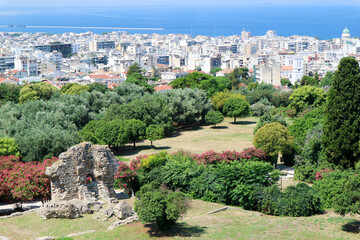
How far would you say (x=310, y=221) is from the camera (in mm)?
17516

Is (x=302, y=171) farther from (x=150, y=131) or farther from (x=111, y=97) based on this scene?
(x=111, y=97)

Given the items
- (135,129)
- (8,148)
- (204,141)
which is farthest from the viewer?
(204,141)

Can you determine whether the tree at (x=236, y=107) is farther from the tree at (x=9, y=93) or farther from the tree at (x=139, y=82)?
the tree at (x=9, y=93)

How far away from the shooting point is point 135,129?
36250 millimetres

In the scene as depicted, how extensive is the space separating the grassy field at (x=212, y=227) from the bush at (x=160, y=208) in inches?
16.5

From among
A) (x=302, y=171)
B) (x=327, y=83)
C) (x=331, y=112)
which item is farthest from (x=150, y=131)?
(x=327, y=83)

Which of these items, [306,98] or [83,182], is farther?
[306,98]

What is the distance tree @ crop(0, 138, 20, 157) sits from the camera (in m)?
27.5

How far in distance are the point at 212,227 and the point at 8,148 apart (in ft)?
51.7

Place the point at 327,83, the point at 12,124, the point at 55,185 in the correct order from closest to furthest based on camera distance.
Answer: the point at 55,185 → the point at 12,124 → the point at 327,83

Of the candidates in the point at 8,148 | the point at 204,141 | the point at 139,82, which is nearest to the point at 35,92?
the point at 139,82

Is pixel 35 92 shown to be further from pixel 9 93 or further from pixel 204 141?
pixel 204 141

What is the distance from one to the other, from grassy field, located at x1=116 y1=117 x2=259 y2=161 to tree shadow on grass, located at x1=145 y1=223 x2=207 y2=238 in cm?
1705

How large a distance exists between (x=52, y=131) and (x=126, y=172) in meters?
9.47
